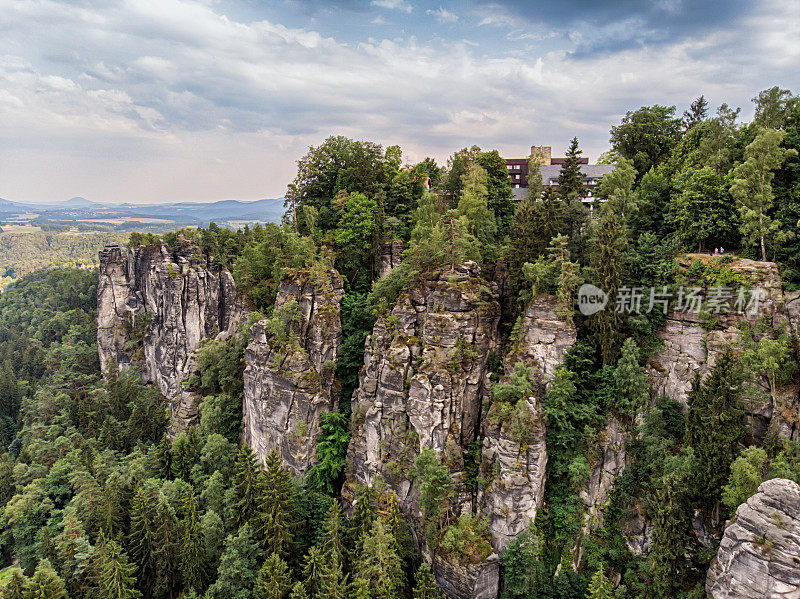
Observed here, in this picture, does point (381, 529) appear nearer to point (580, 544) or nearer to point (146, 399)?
point (580, 544)

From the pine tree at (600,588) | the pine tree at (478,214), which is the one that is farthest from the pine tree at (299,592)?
the pine tree at (478,214)


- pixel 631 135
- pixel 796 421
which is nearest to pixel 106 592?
pixel 796 421

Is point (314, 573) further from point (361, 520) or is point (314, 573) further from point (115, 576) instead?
point (115, 576)

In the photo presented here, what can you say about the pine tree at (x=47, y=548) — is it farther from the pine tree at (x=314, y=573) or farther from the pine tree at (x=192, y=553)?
the pine tree at (x=314, y=573)

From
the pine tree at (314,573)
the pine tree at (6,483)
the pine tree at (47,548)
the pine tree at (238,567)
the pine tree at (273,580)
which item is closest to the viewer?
the pine tree at (273,580)

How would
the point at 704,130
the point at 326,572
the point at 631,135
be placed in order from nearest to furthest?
the point at 326,572 < the point at 704,130 < the point at 631,135

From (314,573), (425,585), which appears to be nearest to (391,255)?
(314,573)
